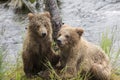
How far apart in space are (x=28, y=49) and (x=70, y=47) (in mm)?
718

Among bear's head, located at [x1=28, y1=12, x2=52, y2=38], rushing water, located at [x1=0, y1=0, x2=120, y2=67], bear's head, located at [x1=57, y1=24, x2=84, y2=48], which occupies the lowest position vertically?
rushing water, located at [x1=0, y1=0, x2=120, y2=67]

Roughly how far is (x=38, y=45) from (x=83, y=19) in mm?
7168

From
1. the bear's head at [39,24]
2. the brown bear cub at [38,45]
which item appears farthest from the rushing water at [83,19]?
the bear's head at [39,24]

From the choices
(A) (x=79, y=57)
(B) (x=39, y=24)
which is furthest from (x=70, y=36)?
(B) (x=39, y=24)

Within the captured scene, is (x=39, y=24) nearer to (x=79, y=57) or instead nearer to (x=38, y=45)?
(x=38, y=45)

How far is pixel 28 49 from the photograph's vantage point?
644 cm

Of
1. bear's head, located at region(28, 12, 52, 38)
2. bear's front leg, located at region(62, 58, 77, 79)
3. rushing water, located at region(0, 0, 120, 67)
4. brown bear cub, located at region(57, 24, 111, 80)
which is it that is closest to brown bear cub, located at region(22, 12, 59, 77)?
bear's head, located at region(28, 12, 52, 38)

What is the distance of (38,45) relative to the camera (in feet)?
21.0

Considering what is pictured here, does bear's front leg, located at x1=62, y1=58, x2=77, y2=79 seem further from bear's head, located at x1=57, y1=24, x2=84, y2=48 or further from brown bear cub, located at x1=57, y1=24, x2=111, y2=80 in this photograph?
bear's head, located at x1=57, y1=24, x2=84, y2=48

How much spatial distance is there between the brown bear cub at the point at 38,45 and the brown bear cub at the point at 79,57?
0.23m

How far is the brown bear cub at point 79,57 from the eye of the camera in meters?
6.19

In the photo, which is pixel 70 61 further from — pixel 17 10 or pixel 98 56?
pixel 17 10

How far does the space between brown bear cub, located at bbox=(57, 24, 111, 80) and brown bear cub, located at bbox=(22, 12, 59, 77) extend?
0.77 ft

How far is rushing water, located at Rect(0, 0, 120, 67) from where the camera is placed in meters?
11.7
